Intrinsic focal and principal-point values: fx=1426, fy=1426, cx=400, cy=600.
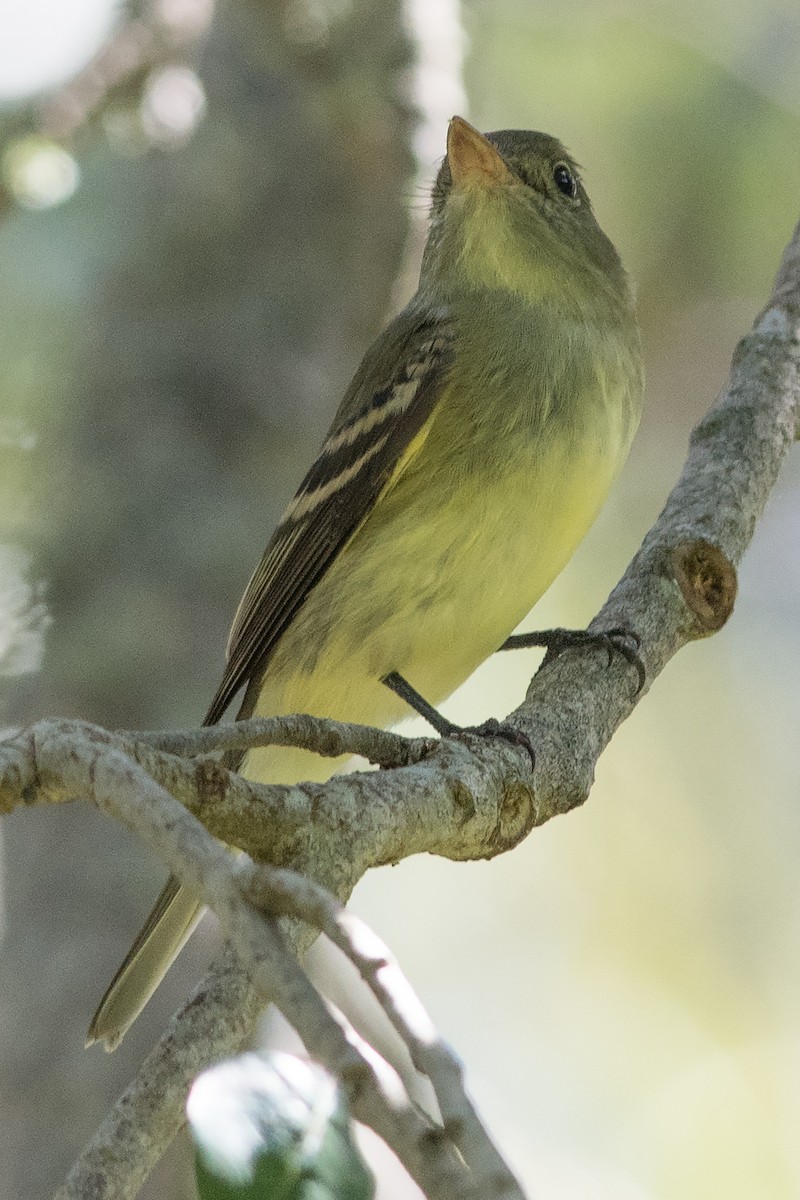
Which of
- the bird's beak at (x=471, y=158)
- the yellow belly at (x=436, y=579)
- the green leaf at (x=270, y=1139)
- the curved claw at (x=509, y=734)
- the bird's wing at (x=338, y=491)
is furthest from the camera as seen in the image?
the bird's beak at (x=471, y=158)

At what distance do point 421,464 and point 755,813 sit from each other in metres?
2.92

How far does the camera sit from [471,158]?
150 inches

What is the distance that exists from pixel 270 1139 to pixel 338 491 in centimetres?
210

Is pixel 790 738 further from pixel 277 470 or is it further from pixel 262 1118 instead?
pixel 262 1118

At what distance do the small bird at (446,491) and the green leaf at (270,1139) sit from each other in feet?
4.20

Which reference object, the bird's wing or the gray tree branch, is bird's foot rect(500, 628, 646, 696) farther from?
the bird's wing

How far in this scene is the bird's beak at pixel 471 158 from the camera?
3.75 m

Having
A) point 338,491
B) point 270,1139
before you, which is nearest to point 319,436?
point 338,491

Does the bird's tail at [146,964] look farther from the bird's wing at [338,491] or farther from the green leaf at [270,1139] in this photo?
the green leaf at [270,1139]

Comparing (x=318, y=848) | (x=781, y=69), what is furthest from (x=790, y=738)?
(x=318, y=848)

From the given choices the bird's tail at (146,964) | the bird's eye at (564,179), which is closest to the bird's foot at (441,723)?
the bird's tail at (146,964)

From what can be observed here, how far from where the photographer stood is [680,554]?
2.88 metres

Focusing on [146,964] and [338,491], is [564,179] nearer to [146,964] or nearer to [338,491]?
[338,491]

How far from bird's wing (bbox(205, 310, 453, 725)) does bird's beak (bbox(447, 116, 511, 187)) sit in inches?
17.3
